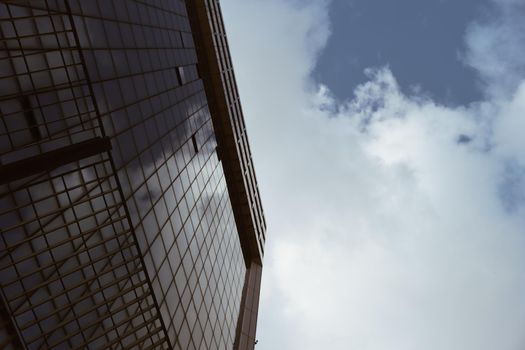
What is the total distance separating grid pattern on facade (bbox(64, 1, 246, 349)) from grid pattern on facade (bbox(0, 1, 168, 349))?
2.50 m

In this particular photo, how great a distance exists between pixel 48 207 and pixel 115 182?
479cm

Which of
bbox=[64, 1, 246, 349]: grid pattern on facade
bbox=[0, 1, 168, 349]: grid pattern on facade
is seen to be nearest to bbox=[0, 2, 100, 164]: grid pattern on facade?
bbox=[0, 1, 168, 349]: grid pattern on facade

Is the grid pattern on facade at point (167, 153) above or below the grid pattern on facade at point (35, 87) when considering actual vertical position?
above

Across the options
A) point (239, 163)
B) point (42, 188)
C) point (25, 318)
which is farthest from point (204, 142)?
point (25, 318)

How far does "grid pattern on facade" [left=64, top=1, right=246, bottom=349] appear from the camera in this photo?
21.3 metres

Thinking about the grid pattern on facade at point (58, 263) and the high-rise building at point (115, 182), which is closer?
the grid pattern on facade at point (58, 263)

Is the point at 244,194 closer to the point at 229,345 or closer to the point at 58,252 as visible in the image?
the point at 229,345

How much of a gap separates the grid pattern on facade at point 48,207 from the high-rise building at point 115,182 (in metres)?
0.06

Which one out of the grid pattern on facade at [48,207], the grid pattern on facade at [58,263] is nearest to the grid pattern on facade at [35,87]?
the grid pattern on facade at [48,207]

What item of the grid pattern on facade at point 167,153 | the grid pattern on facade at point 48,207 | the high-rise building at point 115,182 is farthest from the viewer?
the grid pattern on facade at point 167,153

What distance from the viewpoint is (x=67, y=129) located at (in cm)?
1700

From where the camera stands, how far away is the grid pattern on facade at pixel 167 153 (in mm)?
21312

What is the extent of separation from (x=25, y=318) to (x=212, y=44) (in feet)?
128

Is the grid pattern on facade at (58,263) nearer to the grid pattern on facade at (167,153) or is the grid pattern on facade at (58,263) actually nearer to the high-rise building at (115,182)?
the high-rise building at (115,182)
